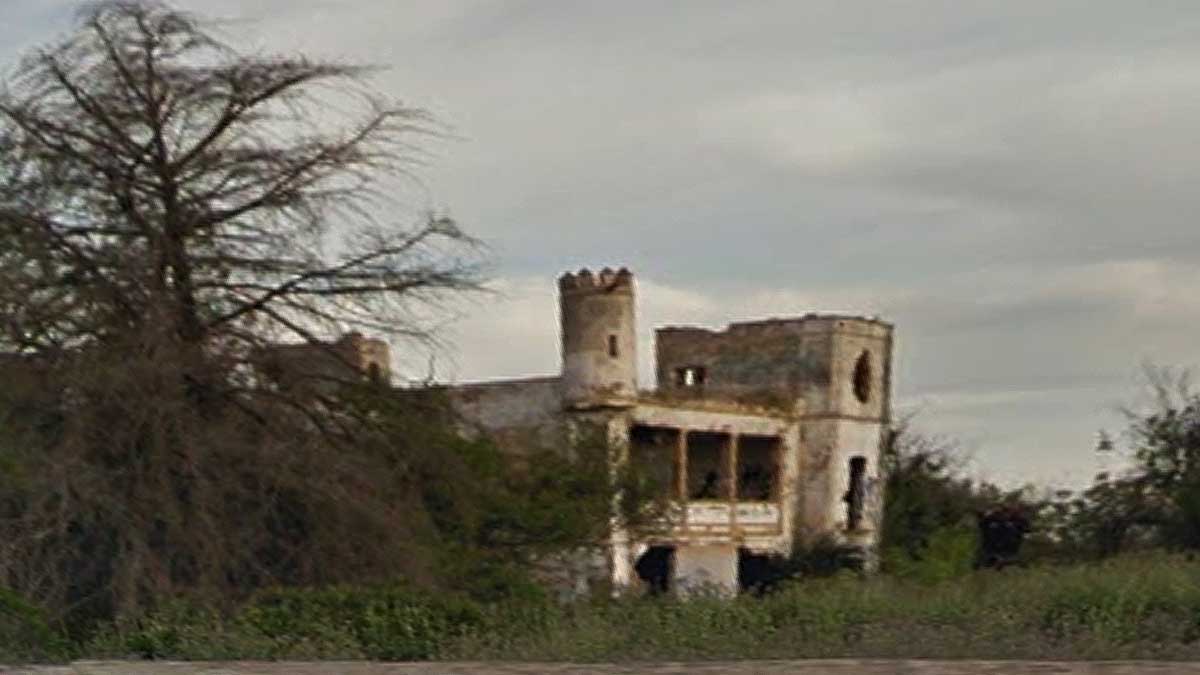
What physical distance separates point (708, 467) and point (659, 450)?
20.1 feet

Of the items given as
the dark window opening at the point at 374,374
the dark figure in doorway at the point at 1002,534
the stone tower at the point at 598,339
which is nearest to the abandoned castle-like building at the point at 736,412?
the stone tower at the point at 598,339

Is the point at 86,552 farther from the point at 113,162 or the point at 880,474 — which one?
the point at 880,474

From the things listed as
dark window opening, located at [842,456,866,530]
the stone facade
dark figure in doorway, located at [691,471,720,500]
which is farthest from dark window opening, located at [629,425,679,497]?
dark window opening, located at [842,456,866,530]

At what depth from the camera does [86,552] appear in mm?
26109

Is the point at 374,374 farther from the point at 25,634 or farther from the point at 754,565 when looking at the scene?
the point at 754,565

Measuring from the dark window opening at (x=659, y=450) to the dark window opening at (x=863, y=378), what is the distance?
7.98 metres

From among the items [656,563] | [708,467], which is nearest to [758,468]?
[708,467]

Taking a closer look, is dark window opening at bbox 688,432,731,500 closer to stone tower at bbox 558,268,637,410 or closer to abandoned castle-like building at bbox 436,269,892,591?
abandoned castle-like building at bbox 436,269,892,591

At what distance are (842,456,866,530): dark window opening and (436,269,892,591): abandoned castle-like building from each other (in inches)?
1.7

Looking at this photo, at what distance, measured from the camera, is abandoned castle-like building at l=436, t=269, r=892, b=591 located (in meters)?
53.8

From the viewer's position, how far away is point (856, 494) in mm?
63344

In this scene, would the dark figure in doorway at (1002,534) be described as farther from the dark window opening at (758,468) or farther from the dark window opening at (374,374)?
the dark window opening at (374,374)

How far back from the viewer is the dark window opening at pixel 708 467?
59594mm

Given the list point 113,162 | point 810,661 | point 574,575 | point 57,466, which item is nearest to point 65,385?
point 57,466
